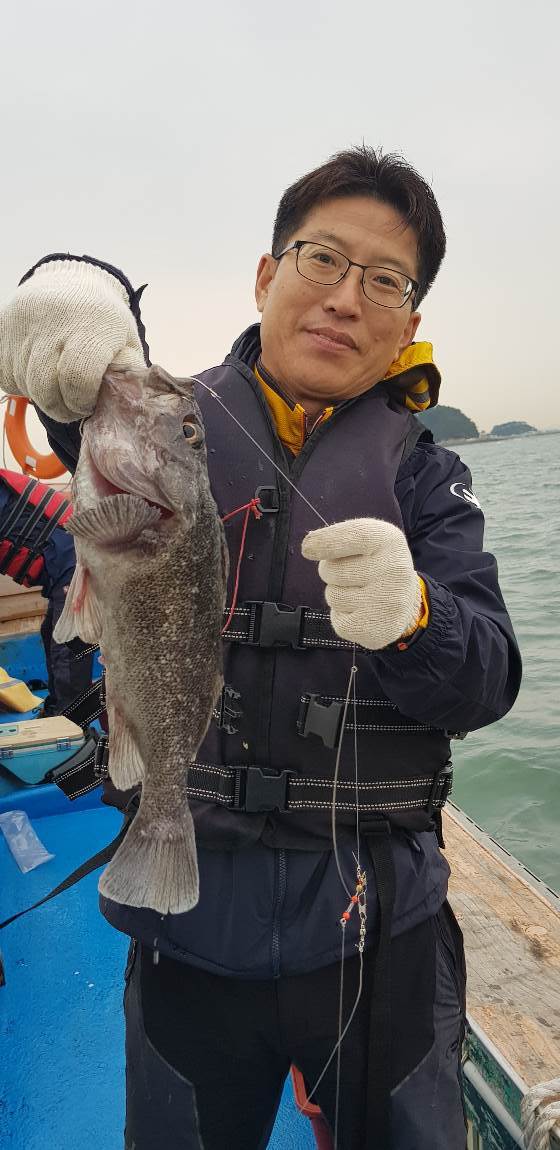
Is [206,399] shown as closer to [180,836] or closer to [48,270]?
[48,270]

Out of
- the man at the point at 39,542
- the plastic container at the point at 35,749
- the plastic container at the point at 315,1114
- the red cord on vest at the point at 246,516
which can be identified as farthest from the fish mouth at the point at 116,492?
the man at the point at 39,542

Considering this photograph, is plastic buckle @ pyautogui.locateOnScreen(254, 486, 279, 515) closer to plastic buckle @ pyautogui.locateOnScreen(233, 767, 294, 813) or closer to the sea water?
plastic buckle @ pyautogui.locateOnScreen(233, 767, 294, 813)

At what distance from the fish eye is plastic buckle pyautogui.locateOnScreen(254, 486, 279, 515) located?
0.93 feet

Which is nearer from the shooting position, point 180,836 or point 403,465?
point 180,836

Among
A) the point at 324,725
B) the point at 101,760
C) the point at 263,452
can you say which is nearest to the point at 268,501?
the point at 263,452

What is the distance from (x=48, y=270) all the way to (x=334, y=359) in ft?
2.93

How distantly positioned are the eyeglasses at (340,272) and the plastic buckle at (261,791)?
4.75 ft

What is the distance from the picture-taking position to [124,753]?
1.94 metres

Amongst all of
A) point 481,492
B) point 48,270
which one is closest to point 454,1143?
point 48,270

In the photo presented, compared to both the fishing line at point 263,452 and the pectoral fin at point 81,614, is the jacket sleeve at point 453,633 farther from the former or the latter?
the pectoral fin at point 81,614

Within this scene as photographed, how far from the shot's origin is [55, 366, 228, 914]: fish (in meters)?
1.84

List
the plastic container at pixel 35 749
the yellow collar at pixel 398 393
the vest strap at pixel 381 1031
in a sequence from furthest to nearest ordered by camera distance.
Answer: the plastic container at pixel 35 749
the yellow collar at pixel 398 393
the vest strap at pixel 381 1031

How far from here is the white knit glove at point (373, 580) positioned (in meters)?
1.67

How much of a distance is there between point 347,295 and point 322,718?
1.25m
